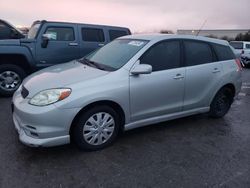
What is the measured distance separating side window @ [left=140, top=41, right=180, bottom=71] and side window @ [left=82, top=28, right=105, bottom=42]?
3.45 meters

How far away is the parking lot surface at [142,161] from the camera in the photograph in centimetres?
315

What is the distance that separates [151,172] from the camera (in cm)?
336

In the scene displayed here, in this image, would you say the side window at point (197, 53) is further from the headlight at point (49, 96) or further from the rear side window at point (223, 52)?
the headlight at point (49, 96)

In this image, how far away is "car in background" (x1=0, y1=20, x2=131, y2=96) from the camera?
652 centimetres

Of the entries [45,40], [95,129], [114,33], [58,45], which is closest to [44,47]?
[45,40]

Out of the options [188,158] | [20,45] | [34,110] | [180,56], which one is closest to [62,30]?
[20,45]

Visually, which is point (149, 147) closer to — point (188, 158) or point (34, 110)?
point (188, 158)

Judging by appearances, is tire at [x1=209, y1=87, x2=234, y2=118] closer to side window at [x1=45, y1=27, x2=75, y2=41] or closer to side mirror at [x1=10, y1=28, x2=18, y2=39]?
side window at [x1=45, y1=27, x2=75, y2=41]

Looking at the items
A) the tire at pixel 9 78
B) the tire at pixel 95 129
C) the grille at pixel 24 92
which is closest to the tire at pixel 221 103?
the tire at pixel 95 129

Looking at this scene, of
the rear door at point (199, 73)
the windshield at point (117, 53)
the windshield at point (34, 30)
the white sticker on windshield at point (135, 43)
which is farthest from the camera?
the windshield at point (34, 30)

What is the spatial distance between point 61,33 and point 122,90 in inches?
156

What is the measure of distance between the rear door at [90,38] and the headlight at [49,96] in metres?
4.00

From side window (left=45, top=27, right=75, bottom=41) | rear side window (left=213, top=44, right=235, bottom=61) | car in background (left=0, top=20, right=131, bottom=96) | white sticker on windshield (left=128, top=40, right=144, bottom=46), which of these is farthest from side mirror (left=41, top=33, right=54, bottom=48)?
rear side window (left=213, top=44, right=235, bottom=61)

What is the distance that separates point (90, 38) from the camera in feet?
24.7
